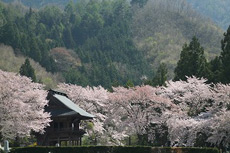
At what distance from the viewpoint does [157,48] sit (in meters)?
152

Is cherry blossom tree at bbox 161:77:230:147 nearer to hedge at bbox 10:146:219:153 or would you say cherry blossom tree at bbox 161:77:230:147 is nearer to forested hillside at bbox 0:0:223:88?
hedge at bbox 10:146:219:153

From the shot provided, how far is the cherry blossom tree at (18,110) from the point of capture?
45.2 meters

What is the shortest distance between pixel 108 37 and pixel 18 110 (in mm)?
112823

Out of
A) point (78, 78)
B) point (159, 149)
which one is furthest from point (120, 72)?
point (159, 149)

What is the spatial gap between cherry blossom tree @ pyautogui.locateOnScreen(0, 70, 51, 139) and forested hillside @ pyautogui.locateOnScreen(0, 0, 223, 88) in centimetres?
6372

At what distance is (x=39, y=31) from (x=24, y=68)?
61.2 meters

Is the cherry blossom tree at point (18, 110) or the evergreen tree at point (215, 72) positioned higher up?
the evergreen tree at point (215, 72)

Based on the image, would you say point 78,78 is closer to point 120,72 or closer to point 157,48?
point 120,72

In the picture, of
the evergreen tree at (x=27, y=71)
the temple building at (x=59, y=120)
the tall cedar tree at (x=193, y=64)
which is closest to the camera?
the temple building at (x=59, y=120)

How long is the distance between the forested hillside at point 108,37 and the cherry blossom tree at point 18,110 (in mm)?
63723

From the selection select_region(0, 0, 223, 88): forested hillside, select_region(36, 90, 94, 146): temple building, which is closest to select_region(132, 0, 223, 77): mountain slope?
select_region(0, 0, 223, 88): forested hillside

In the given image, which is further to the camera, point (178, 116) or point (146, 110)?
point (146, 110)

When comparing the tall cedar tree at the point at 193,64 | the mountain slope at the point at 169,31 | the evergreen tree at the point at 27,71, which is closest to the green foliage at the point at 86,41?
the mountain slope at the point at 169,31

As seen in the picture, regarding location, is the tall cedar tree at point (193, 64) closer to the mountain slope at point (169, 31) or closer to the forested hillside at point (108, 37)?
the forested hillside at point (108, 37)
